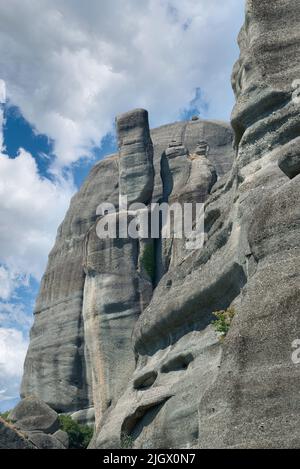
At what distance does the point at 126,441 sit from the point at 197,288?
17.9ft

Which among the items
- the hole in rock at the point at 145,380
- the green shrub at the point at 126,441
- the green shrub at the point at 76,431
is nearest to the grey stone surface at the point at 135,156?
the green shrub at the point at 76,431

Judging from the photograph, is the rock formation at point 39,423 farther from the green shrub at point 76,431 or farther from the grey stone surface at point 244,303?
the grey stone surface at point 244,303

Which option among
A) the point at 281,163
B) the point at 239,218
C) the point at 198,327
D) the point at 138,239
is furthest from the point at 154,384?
the point at 138,239

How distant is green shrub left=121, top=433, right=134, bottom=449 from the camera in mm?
25109

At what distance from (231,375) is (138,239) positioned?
1249 inches

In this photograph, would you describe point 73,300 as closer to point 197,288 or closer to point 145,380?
point 145,380

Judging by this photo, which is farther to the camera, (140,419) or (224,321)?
(140,419)

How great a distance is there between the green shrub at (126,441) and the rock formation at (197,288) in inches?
3.7

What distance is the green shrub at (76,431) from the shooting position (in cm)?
4041

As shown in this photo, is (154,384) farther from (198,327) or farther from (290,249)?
(290,249)

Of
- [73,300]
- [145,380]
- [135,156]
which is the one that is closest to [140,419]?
[145,380]

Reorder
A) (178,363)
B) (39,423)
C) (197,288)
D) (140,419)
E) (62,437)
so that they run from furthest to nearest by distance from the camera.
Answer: (39,423), (62,437), (140,419), (178,363), (197,288)

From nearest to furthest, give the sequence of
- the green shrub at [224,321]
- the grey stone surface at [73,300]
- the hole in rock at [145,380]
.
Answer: the green shrub at [224,321], the hole in rock at [145,380], the grey stone surface at [73,300]

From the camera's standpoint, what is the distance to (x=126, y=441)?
25.3m
